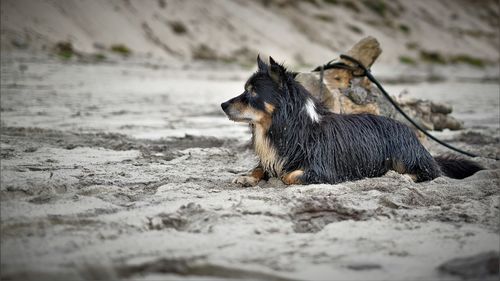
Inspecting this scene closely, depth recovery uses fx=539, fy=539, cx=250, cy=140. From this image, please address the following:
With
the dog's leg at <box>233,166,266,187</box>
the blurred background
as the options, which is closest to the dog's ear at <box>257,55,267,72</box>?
the dog's leg at <box>233,166,266,187</box>

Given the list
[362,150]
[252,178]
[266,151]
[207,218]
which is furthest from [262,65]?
[207,218]

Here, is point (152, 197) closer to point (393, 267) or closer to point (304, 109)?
point (304, 109)

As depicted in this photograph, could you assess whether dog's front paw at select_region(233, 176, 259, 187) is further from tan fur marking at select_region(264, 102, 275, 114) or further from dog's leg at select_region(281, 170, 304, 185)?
tan fur marking at select_region(264, 102, 275, 114)

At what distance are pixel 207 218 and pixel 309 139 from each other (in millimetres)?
1500

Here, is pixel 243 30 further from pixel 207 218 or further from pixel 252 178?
pixel 207 218

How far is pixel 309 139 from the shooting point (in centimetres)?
443

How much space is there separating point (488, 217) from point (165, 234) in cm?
199

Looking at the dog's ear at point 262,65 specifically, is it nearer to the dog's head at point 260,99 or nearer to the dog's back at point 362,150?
the dog's head at point 260,99

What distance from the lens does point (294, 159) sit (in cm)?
442

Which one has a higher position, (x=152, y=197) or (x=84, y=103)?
(x=84, y=103)

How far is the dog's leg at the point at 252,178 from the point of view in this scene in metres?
4.34

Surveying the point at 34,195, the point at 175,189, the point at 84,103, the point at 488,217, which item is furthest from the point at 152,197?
the point at 84,103

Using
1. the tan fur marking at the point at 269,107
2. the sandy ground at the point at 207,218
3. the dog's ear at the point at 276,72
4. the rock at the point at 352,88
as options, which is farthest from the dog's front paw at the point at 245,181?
the rock at the point at 352,88

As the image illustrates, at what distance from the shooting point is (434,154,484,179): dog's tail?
5.03 metres
